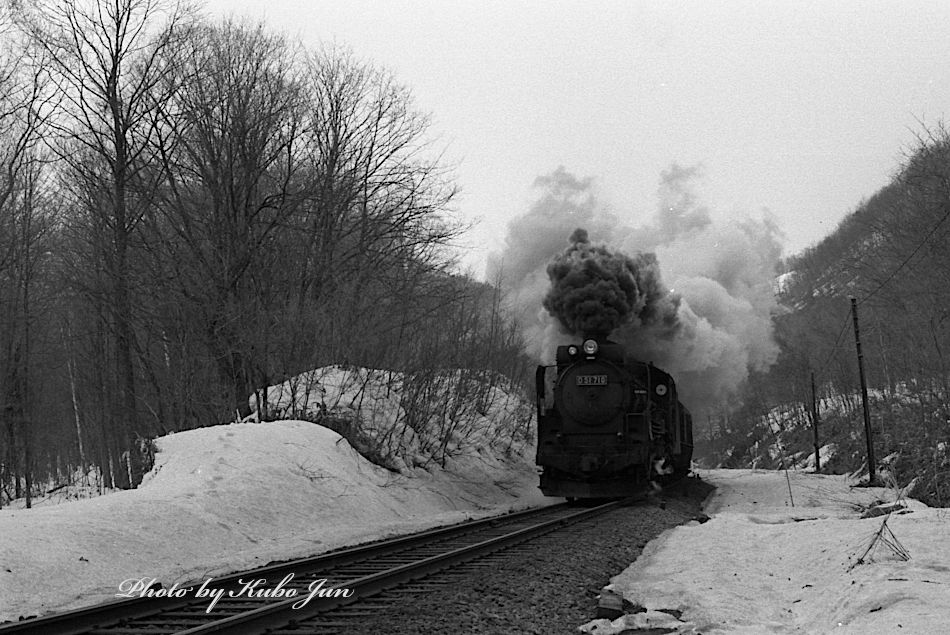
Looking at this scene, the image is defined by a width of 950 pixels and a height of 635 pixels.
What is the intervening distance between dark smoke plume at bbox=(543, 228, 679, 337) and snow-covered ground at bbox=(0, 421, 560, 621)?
525 centimetres

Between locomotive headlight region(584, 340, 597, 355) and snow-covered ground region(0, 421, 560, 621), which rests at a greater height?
locomotive headlight region(584, 340, 597, 355)

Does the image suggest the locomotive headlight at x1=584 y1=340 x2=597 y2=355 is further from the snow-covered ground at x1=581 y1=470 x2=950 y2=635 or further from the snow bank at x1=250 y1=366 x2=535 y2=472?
the snow-covered ground at x1=581 y1=470 x2=950 y2=635

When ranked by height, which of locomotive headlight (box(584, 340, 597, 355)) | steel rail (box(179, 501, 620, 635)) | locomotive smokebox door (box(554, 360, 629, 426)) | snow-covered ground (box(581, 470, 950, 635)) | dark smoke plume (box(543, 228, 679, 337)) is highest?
dark smoke plume (box(543, 228, 679, 337))

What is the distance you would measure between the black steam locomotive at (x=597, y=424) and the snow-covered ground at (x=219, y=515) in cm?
216

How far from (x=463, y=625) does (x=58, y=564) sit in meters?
5.13

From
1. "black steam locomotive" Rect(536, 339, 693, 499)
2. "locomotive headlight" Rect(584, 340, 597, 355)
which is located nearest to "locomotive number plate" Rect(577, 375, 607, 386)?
"black steam locomotive" Rect(536, 339, 693, 499)

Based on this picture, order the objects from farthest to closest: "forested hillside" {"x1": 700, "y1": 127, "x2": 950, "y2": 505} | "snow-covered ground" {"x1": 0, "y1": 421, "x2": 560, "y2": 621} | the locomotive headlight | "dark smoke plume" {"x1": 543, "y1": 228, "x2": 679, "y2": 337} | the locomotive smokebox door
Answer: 1. "forested hillside" {"x1": 700, "y1": 127, "x2": 950, "y2": 505}
2. "dark smoke plume" {"x1": 543, "y1": 228, "x2": 679, "y2": 337}
3. the locomotive headlight
4. the locomotive smokebox door
5. "snow-covered ground" {"x1": 0, "y1": 421, "x2": 560, "y2": 621}

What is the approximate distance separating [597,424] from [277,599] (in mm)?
12370

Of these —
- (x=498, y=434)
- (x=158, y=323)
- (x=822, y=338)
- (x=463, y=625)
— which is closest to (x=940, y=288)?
(x=498, y=434)

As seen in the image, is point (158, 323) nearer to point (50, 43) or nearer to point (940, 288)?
point (50, 43)

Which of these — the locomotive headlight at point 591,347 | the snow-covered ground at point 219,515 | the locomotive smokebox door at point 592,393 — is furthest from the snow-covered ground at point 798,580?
the locomotive headlight at point 591,347

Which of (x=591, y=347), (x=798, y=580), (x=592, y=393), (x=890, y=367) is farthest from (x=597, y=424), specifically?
(x=890, y=367)

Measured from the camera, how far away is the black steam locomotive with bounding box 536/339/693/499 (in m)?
18.9

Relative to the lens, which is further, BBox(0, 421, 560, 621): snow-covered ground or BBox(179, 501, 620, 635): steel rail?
BBox(0, 421, 560, 621): snow-covered ground
